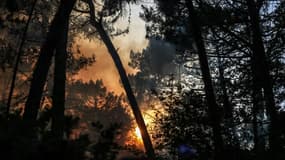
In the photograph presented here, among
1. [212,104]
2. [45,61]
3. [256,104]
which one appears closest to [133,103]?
[256,104]

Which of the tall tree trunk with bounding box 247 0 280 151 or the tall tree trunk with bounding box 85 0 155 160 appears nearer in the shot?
the tall tree trunk with bounding box 247 0 280 151

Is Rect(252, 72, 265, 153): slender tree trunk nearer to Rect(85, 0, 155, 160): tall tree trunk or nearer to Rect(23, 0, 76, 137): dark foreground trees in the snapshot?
Rect(85, 0, 155, 160): tall tree trunk

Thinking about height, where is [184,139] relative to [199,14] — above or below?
below

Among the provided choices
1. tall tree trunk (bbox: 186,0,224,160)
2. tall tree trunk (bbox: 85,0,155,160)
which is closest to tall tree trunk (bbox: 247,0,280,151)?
tall tree trunk (bbox: 186,0,224,160)

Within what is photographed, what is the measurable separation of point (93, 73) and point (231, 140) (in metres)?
32.4

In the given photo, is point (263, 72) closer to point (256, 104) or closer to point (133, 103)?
point (256, 104)

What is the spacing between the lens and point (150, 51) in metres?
52.7

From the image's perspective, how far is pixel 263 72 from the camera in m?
8.43

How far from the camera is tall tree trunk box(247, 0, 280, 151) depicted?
733cm

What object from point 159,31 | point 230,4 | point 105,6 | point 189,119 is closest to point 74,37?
point 105,6

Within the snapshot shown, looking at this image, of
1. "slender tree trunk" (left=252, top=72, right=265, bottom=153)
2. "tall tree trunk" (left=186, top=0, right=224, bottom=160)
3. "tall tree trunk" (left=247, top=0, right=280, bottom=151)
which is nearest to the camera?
"tall tree trunk" (left=186, top=0, right=224, bottom=160)

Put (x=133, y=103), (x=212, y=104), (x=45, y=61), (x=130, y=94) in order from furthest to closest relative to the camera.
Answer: (x=130, y=94), (x=133, y=103), (x=212, y=104), (x=45, y=61)

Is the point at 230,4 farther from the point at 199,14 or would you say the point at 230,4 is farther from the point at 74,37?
the point at 74,37

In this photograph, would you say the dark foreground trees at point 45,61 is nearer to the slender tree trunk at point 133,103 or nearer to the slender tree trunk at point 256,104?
the slender tree trunk at point 256,104
